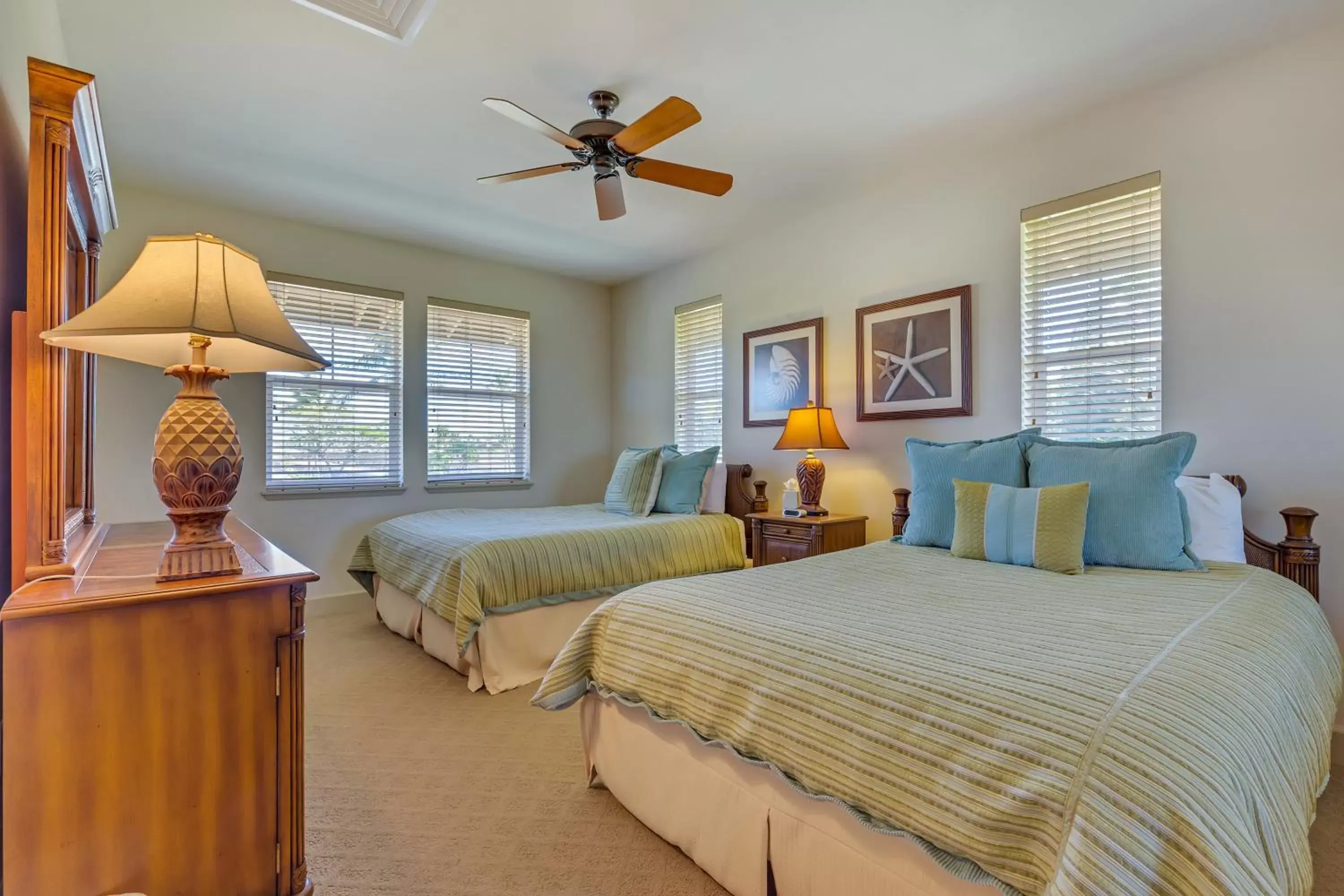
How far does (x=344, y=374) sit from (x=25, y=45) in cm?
274

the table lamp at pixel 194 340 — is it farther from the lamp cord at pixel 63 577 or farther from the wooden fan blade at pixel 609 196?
the wooden fan blade at pixel 609 196

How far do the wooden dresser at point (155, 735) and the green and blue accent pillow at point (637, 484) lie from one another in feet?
8.99

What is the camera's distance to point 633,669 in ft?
5.60

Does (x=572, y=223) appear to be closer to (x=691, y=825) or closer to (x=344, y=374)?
(x=344, y=374)

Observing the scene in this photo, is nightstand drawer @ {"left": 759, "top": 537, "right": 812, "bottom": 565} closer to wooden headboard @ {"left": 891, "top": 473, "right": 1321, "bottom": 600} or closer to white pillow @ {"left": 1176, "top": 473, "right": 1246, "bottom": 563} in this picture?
white pillow @ {"left": 1176, "top": 473, "right": 1246, "bottom": 563}

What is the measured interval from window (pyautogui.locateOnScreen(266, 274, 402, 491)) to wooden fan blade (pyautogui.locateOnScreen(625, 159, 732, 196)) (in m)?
2.51

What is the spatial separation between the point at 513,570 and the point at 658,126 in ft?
6.69

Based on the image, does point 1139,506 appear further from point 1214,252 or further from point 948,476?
point 1214,252

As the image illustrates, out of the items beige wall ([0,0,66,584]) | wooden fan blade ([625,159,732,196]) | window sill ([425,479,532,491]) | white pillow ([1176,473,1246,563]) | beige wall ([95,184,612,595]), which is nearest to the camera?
beige wall ([0,0,66,584])

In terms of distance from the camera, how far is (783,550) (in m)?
3.54

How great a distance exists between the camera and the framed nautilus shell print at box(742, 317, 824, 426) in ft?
13.0

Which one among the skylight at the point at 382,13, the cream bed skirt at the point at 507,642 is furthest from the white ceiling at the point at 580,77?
the cream bed skirt at the point at 507,642

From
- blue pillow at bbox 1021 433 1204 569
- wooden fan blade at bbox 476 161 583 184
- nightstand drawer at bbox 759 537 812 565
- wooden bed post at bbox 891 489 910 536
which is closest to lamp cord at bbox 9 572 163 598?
wooden fan blade at bbox 476 161 583 184

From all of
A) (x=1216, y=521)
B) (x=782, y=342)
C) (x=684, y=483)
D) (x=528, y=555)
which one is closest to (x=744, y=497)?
(x=684, y=483)
